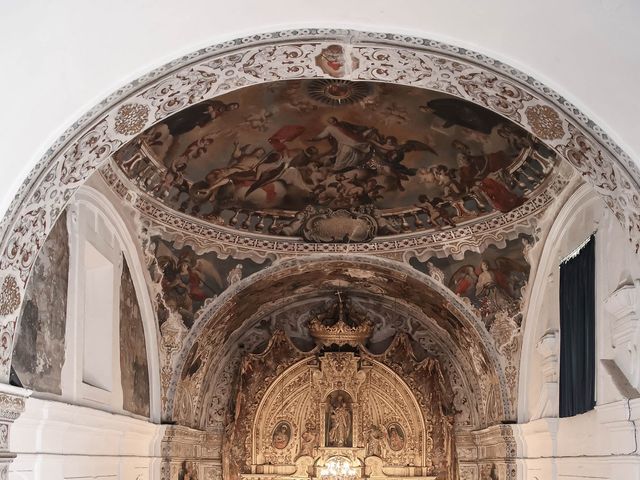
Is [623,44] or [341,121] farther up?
[341,121]

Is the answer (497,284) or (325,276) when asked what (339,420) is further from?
(497,284)

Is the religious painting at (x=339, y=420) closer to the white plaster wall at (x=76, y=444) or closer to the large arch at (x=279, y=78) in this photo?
the white plaster wall at (x=76, y=444)

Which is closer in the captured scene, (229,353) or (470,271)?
(470,271)

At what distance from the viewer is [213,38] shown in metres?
9.32

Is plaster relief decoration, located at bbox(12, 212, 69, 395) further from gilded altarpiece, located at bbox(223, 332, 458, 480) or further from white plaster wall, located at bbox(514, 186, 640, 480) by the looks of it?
gilded altarpiece, located at bbox(223, 332, 458, 480)

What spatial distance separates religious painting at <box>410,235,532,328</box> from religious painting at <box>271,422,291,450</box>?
238 inches

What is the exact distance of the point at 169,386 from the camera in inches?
688

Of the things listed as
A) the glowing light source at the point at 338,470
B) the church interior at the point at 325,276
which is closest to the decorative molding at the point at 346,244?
the church interior at the point at 325,276

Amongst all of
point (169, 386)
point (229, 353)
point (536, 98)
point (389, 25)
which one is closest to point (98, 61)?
point (389, 25)

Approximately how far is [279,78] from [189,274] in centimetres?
762

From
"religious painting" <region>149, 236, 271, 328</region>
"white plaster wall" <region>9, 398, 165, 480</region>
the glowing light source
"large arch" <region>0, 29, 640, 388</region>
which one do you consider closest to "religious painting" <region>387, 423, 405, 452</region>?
the glowing light source

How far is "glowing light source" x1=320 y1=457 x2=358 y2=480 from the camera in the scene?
21375mm

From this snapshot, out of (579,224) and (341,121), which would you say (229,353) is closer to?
(341,121)

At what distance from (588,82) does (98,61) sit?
4.78m
